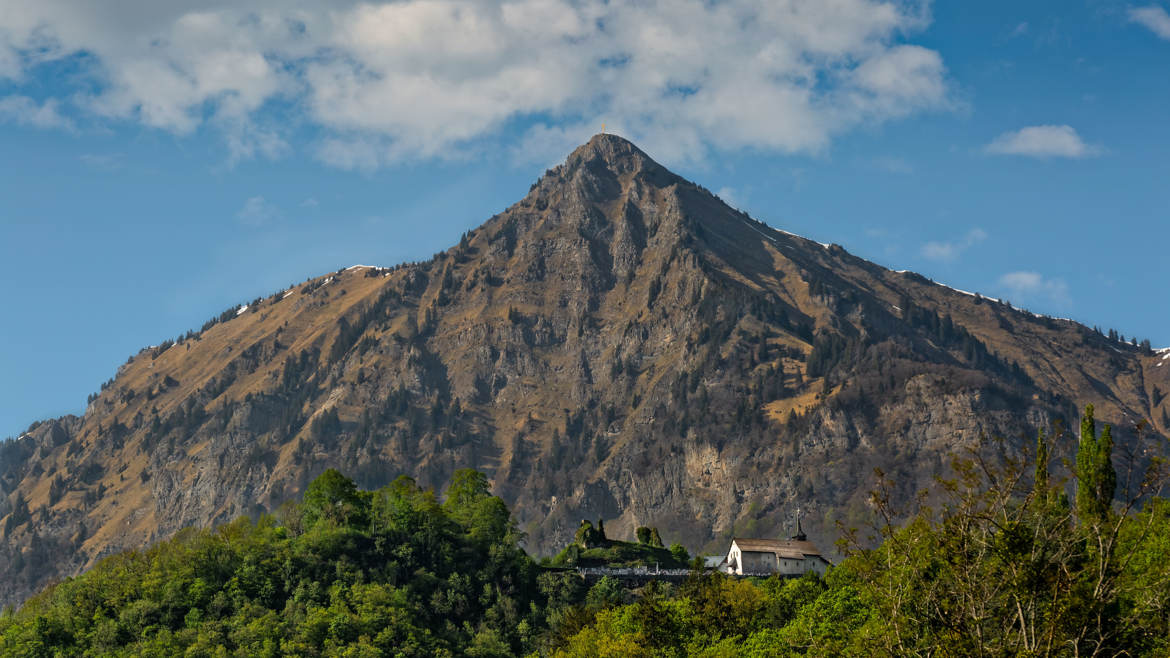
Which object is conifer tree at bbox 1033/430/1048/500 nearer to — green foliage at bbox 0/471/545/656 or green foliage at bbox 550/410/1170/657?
green foliage at bbox 550/410/1170/657

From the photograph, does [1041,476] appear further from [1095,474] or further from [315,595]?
[315,595]

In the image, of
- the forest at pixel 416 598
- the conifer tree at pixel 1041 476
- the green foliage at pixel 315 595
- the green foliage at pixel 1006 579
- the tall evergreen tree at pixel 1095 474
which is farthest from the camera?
the green foliage at pixel 315 595

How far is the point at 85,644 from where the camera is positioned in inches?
6526

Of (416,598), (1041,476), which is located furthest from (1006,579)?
(416,598)

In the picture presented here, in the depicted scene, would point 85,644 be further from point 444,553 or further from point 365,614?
point 444,553

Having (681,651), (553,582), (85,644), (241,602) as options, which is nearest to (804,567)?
(553,582)

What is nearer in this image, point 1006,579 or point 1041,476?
point 1006,579

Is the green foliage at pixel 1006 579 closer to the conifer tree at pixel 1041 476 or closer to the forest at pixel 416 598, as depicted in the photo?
the conifer tree at pixel 1041 476

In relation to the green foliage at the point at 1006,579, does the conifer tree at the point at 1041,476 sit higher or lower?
higher

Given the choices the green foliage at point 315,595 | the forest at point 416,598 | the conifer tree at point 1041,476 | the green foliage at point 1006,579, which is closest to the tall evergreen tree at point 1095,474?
the forest at point 416,598

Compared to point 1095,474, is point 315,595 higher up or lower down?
lower down

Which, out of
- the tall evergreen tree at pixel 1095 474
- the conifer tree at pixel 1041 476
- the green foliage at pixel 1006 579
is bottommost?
the green foliage at pixel 1006 579

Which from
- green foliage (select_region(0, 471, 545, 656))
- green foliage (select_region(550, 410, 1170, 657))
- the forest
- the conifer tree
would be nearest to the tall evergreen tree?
the forest

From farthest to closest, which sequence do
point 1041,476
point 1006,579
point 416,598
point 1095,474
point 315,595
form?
point 416,598 < point 315,595 < point 1095,474 < point 1041,476 < point 1006,579
